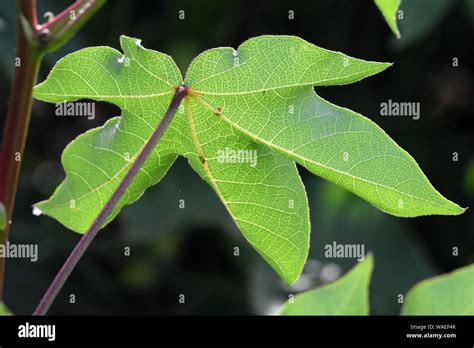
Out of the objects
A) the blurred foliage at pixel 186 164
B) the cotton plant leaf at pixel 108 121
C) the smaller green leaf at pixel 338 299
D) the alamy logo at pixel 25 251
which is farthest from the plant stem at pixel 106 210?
the alamy logo at pixel 25 251

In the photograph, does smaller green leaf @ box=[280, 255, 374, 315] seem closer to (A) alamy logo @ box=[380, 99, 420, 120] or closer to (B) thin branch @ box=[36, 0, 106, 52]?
(B) thin branch @ box=[36, 0, 106, 52]

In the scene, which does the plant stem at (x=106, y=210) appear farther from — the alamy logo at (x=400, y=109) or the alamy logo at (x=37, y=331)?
the alamy logo at (x=400, y=109)

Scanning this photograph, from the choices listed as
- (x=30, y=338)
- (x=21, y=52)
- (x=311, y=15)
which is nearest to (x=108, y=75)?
(x=21, y=52)

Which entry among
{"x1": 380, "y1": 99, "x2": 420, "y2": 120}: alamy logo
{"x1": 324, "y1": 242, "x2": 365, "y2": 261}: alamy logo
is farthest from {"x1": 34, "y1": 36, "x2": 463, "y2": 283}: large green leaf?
{"x1": 380, "y1": 99, "x2": 420, "y2": 120}: alamy logo

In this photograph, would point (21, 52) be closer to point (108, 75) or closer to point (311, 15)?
point (108, 75)

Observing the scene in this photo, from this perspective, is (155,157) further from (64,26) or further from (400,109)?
(400,109)

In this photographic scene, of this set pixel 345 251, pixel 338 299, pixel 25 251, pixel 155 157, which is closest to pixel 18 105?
pixel 155 157
